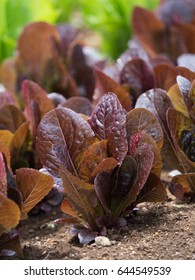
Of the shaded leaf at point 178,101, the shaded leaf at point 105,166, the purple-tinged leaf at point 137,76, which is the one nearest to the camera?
the shaded leaf at point 105,166

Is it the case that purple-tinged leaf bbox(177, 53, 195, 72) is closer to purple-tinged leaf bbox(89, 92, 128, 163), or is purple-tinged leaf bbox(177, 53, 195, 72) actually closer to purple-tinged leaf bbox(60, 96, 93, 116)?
purple-tinged leaf bbox(60, 96, 93, 116)

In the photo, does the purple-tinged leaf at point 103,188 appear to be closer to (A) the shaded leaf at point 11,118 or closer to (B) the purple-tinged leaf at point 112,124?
(B) the purple-tinged leaf at point 112,124

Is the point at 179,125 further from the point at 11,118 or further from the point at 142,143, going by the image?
the point at 11,118

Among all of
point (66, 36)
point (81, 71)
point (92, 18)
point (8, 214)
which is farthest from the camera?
point (92, 18)

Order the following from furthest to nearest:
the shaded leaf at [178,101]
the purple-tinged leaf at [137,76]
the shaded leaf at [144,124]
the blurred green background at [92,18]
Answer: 1. the blurred green background at [92,18]
2. the purple-tinged leaf at [137,76]
3. the shaded leaf at [178,101]
4. the shaded leaf at [144,124]

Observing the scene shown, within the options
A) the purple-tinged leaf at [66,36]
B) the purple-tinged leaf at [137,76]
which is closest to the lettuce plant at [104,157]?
the purple-tinged leaf at [137,76]

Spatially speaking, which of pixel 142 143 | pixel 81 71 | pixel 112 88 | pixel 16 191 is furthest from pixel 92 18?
pixel 16 191

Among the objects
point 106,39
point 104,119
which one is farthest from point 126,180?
point 106,39
